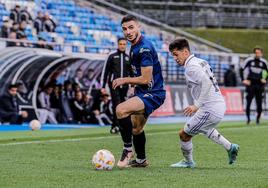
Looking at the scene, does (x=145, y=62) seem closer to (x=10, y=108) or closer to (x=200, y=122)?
(x=200, y=122)

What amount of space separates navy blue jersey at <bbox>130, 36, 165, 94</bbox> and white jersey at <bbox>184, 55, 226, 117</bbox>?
52 cm

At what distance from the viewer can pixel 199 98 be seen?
1160cm

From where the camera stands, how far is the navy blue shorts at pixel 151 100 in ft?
38.8

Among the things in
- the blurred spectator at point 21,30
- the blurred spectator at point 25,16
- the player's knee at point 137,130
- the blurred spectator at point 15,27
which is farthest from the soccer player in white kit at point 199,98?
the blurred spectator at point 25,16

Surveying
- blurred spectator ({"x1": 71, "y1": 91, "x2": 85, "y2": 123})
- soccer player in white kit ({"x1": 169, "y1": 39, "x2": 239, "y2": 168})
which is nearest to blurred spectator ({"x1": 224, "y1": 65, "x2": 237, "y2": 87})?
blurred spectator ({"x1": 71, "y1": 91, "x2": 85, "y2": 123})

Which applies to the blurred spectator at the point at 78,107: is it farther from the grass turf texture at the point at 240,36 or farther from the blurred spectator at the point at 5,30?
the grass turf texture at the point at 240,36

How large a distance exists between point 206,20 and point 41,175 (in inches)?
1636

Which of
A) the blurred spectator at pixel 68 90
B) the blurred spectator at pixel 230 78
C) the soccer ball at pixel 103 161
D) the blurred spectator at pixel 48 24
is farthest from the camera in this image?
the blurred spectator at pixel 230 78

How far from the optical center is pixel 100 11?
136 feet

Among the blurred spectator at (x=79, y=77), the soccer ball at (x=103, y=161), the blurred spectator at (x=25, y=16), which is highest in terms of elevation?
the blurred spectator at (x=25, y=16)

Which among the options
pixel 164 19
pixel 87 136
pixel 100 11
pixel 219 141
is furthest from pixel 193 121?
pixel 164 19

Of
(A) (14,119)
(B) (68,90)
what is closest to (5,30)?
(B) (68,90)

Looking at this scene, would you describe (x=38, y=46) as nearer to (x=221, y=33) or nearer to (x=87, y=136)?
(x=87, y=136)

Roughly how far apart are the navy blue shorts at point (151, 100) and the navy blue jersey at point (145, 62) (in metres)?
0.05
